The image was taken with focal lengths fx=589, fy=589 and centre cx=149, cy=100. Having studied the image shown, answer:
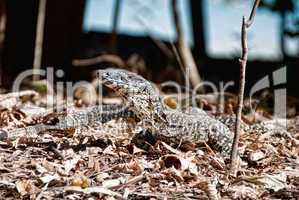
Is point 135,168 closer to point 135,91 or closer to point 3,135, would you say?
point 135,91

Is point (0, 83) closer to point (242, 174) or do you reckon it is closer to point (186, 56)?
point (186, 56)

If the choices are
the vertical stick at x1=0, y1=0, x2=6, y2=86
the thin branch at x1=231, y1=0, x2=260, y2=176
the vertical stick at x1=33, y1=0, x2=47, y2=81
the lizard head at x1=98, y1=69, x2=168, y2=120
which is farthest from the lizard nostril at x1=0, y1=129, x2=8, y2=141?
the vertical stick at x1=0, y1=0, x2=6, y2=86

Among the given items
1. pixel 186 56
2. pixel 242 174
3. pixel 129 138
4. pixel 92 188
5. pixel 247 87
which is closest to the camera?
pixel 92 188

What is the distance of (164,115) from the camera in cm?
366

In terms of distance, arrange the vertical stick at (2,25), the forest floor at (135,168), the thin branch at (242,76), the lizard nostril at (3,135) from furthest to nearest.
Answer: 1. the vertical stick at (2,25)
2. the lizard nostril at (3,135)
3. the thin branch at (242,76)
4. the forest floor at (135,168)

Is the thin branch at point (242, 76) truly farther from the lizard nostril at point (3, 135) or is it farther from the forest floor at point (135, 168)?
the lizard nostril at point (3, 135)

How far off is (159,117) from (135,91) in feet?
0.76

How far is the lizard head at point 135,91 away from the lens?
3.57 metres

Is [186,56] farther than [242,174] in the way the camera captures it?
Yes

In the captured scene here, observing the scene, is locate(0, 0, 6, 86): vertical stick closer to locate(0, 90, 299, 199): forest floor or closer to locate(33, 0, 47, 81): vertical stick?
locate(33, 0, 47, 81): vertical stick

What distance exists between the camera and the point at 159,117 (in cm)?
365

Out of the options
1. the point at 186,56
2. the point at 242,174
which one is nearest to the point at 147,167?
the point at 242,174

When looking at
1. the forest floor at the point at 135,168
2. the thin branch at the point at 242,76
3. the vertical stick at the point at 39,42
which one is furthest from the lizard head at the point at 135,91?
the vertical stick at the point at 39,42

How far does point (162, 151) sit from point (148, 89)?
1.28 feet
